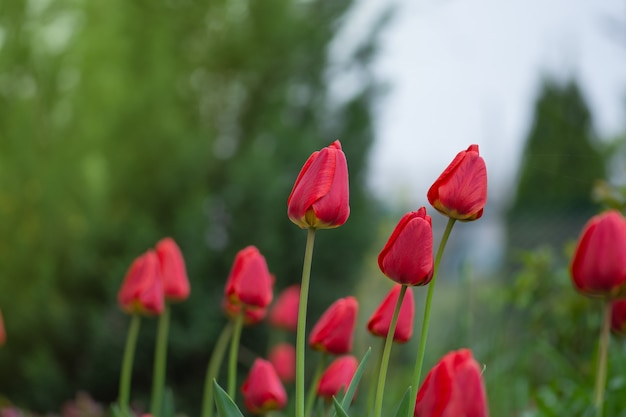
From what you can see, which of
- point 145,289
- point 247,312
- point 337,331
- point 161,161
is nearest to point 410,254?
point 337,331

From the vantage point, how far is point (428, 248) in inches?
40.8

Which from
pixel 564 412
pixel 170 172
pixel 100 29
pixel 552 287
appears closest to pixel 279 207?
pixel 170 172

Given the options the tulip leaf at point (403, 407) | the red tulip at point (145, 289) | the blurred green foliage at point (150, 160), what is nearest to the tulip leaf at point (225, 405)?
the tulip leaf at point (403, 407)

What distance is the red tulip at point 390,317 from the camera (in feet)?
4.07


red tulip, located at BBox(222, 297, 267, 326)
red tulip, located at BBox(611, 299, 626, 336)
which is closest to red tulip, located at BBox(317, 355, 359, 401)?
red tulip, located at BBox(222, 297, 267, 326)

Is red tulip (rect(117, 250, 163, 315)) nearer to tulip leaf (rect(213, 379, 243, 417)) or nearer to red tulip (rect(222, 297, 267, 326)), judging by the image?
red tulip (rect(222, 297, 267, 326))

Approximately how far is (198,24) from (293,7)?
723mm

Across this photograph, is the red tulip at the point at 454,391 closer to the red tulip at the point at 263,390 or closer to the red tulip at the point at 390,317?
the red tulip at the point at 390,317

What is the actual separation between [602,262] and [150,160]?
171 inches

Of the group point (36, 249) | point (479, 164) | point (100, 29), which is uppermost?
point (100, 29)

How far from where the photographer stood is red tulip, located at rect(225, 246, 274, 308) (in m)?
1.36

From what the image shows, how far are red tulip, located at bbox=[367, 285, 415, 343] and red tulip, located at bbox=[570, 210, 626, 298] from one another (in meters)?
0.27

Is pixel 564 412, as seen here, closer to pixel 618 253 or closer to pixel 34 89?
pixel 618 253

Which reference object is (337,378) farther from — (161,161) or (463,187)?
(161,161)
